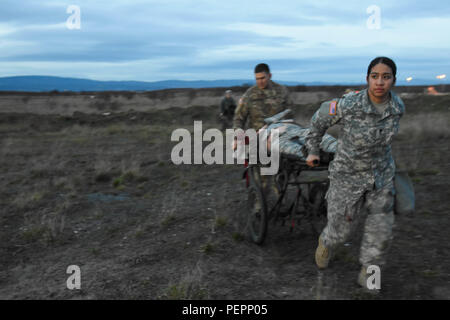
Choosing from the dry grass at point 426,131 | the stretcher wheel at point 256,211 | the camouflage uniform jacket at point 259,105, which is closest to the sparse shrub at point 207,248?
the stretcher wheel at point 256,211

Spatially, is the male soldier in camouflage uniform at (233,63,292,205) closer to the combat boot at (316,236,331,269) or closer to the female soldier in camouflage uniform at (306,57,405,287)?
the combat boot at (316,236,331,269)

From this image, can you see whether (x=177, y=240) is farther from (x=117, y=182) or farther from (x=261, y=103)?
(x=117, y=182)

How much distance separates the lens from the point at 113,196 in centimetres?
857

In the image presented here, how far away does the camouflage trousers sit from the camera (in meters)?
3.52

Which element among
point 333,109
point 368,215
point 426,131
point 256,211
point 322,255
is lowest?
point 322,255

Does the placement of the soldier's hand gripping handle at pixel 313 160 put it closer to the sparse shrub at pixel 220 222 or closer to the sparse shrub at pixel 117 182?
the sparse shrub at pixel 220 222

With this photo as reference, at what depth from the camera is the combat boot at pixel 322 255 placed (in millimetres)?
4000

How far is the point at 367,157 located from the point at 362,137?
17cm

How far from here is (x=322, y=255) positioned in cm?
405

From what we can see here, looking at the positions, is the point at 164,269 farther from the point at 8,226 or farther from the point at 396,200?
the point at 8,226

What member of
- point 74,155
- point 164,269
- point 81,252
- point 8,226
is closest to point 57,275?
point 81,252

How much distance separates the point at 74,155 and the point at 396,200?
12.2 m
